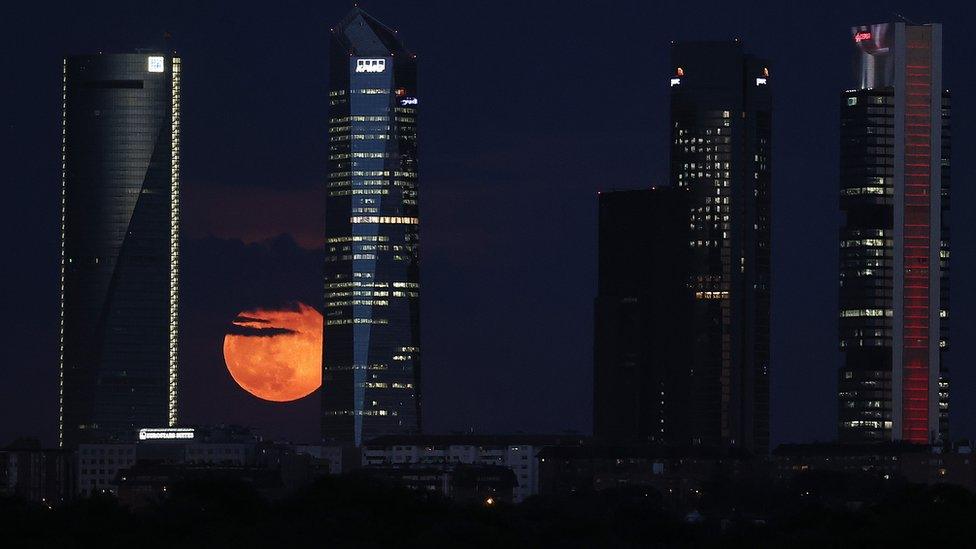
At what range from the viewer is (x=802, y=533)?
500 feet

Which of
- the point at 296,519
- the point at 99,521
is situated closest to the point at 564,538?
the point at 296,519

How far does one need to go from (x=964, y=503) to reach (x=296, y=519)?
45668mm

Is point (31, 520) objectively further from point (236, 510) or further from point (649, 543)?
point (649, 543)

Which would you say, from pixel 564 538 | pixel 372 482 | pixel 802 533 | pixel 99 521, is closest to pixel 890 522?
pixel 802 533

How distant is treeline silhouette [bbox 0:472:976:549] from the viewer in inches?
5413

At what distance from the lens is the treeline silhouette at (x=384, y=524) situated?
138 metres

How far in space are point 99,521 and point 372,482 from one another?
41.9 meters

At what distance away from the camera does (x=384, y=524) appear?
505 feet

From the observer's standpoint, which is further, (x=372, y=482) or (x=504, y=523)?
(x=372, y=482)

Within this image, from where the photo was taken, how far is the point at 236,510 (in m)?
168

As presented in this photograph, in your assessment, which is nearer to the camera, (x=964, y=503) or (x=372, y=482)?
(x=964, y=503)

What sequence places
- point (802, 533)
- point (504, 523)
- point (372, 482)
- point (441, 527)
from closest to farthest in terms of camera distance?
point (441, 527)
point (802, 533)
point (504, 523)
point (372, 482)

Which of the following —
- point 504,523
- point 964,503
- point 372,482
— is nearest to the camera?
point 504,523

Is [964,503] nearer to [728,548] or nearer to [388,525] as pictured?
[728,548]
